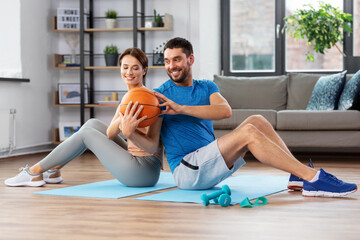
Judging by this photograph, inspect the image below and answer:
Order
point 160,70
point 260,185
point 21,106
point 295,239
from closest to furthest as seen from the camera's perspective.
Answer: point 295,239
point 260,185
point 21,106
point 160,70

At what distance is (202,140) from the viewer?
304 centimetres

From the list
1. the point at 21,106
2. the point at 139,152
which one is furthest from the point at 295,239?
the point at 21,106

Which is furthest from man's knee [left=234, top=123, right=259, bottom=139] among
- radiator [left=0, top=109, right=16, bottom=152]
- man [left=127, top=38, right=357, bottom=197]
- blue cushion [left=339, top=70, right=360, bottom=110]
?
radiator [left=0, top=109, right=16, bottom=152]

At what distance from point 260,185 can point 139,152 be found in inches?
32.4

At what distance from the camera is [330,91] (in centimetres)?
548

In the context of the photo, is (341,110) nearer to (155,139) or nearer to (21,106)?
(155,139)

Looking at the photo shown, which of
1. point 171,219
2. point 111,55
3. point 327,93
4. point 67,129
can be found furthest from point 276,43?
point 171,219

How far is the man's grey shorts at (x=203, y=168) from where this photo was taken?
113 inches

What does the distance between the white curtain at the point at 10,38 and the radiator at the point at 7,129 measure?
0.50 metres

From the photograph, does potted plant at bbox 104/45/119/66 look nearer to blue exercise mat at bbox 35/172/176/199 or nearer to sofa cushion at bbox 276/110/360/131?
sofa cushion at bbox 276/110/360/131

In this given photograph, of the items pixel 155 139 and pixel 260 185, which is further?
pixel 260 185

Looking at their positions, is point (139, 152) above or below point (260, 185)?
above

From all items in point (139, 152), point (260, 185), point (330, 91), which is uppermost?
point (330, 91)

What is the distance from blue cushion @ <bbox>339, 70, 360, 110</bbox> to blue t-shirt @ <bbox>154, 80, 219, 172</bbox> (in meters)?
2.59
